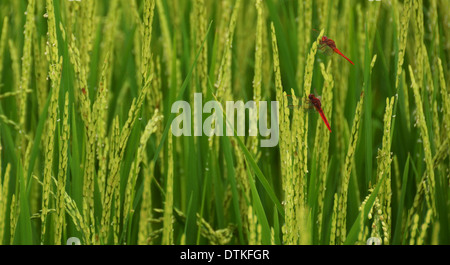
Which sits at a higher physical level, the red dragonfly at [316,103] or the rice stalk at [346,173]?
the red dragonfly at [316,103]

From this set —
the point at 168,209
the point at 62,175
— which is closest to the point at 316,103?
the point at 168,209

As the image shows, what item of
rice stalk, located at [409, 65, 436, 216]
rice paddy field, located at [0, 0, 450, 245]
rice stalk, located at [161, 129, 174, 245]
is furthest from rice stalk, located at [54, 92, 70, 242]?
rice stalk, located at [409, 65, 436, 216]

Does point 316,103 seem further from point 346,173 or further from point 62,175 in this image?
point 62,175

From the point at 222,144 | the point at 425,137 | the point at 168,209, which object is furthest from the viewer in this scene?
the point at 222,144

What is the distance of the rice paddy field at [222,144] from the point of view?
0.91 metres

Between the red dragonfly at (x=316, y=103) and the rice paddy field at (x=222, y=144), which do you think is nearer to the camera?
the rice paddy field at (x=222, y=144)

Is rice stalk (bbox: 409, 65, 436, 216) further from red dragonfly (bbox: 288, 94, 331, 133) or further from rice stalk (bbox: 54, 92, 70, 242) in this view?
rice stalk (bbox: 54, 92, 70, 242)

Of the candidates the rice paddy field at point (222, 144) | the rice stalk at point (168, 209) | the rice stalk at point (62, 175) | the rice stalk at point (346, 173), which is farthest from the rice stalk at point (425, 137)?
the rice stalk at point (62, 175)

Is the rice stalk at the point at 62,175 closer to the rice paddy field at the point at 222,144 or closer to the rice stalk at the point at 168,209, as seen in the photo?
the rice paddy field at the point at 222,144

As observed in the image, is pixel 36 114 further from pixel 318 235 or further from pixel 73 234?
pixel 318 235

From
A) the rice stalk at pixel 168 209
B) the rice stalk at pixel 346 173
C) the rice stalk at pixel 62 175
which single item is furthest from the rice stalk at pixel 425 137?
the rice stalk at pixel 62 175

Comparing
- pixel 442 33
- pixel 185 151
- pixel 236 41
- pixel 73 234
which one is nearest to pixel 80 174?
pixel 73 234

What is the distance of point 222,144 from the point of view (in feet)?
3.62
